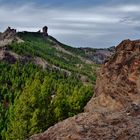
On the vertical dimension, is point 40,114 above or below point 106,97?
below

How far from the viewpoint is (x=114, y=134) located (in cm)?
2203

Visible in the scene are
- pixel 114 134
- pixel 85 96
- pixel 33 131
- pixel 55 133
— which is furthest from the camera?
pixel 85 96

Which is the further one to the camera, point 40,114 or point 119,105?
point 40,114

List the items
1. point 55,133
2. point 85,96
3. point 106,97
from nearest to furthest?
point 55,133 → point 106,97 → point 85,96

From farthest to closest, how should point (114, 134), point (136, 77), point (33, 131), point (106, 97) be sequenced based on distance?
point (33, 131) → point (106, 97) → point (136, 77) → point (114, 134)

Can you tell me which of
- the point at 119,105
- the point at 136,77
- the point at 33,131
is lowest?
the point at 33,131

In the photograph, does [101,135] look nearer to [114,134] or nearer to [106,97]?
[114,134]

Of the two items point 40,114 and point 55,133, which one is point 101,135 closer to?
point 55,133

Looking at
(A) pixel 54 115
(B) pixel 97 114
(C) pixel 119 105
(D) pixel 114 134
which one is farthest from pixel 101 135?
(A) pixel 54 115

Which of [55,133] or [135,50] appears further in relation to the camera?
[135,50]

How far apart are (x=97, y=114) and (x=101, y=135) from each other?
2724 mm

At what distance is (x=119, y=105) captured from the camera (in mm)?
62469

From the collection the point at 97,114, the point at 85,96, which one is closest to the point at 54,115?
the point at 85,96

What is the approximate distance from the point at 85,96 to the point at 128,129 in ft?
273
